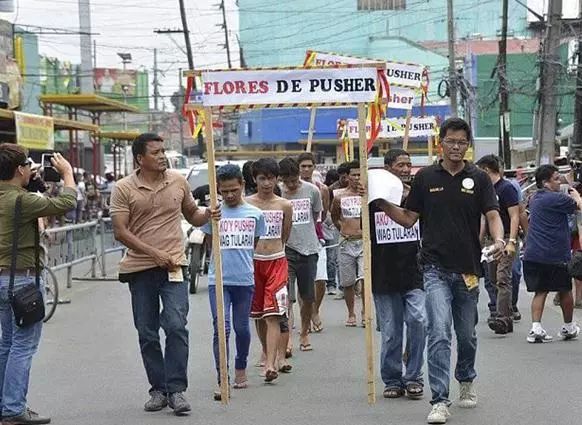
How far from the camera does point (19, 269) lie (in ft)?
25.4

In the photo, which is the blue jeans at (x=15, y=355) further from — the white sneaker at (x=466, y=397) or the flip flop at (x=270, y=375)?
the white sneaker at (x=466, y=397)

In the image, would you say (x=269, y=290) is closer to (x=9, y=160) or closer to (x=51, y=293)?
(x=9, y=160)

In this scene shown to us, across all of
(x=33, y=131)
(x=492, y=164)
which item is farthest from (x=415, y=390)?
(x=33, y=131)

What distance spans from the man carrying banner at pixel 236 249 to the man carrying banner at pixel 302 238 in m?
1.78

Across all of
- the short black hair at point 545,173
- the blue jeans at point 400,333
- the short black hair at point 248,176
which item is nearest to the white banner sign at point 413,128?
the short black hair at point 545,173

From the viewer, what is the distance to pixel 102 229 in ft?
64.4

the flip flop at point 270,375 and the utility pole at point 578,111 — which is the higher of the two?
the utility pole at point 578,111

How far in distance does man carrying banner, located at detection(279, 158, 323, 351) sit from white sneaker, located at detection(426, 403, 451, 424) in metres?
3.24

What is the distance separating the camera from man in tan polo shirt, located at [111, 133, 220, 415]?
8.17 m

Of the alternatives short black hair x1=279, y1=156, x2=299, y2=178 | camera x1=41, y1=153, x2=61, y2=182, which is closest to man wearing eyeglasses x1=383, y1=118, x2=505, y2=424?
camera x1=41, y1=153, x2=61, y2=182

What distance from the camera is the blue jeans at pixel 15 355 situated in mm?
7730

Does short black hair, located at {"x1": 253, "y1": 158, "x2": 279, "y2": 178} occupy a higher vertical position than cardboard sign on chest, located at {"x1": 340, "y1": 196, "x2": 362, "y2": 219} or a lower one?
higher

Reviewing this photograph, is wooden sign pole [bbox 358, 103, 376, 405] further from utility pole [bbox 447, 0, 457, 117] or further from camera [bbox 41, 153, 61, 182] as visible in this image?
utility pole [bbox 447, 0, 457, 117]

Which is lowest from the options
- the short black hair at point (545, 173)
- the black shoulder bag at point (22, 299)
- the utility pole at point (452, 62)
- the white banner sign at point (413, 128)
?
the black shoulder bag at point (22, 299)
